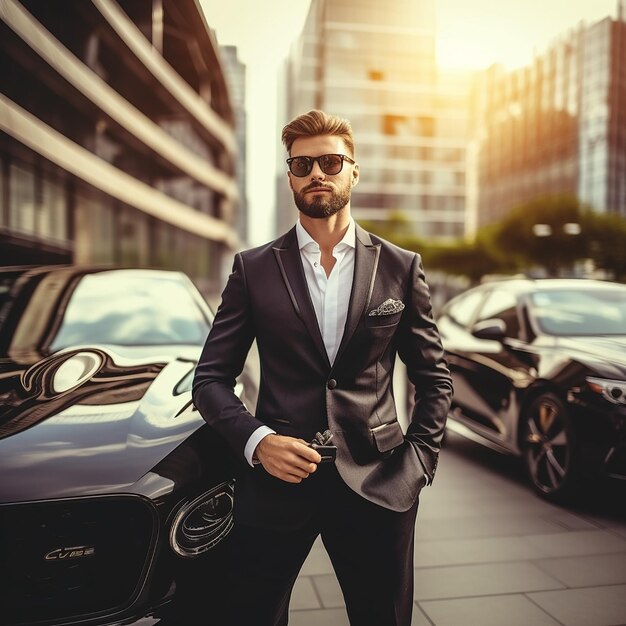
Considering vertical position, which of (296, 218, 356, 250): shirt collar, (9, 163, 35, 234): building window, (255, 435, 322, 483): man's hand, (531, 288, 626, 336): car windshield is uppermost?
(9, 163, 35, 234): building window

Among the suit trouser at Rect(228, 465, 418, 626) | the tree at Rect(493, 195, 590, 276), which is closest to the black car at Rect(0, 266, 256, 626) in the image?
the suit trouser at Rect(228, 465, 418, 626)

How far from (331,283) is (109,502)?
36.8 inches

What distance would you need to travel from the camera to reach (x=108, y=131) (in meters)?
29.8

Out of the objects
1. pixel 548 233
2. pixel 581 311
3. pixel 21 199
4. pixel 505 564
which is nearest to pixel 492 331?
pixel 581 311

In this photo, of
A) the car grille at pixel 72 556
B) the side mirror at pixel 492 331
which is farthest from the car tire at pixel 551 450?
the car grille at pixel 72 556

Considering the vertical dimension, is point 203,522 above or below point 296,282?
below

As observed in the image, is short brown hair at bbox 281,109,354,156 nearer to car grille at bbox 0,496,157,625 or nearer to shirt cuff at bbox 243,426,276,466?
shirt cuff at bbox 243,426,276,466

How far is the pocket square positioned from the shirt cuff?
0.43 meters

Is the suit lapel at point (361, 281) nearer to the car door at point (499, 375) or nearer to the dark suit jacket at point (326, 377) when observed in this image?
the dark suit jacket at point (326, 377)

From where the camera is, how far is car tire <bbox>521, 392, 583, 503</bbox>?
15.3 feet

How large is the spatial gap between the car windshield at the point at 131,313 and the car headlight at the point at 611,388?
2.41 m

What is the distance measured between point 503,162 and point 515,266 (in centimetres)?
3810

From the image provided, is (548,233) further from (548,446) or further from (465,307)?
(548,446)

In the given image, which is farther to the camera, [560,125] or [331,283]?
[560,125]
